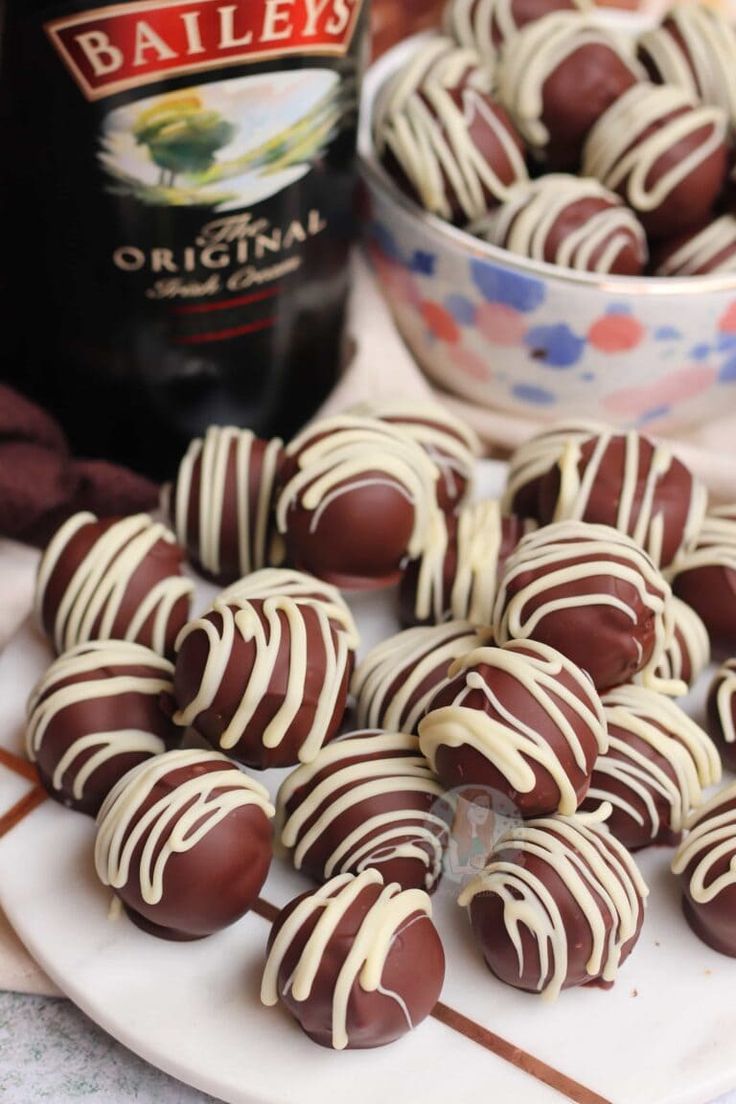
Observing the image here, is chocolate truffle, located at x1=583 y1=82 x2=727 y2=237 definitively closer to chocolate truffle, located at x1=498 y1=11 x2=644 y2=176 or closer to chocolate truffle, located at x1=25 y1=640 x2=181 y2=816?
chocolate truffle, located at x1=498 y1=11 x2=644 y2=176

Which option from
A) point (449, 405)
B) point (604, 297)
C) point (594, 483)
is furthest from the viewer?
point (449, 405)

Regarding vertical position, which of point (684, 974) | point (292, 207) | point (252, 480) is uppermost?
point (292, 207)

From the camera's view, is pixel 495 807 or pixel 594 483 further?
pixel 594 483

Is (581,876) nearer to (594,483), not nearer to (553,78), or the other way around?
(594,483)

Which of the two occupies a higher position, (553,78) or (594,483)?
(553,78)

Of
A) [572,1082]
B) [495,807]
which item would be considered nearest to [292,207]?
[495,807]

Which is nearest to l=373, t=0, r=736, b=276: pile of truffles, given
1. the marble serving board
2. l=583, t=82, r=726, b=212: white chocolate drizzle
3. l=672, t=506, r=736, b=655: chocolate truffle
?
l=583, t=82, r=726, b=212: white chocolate drizzle

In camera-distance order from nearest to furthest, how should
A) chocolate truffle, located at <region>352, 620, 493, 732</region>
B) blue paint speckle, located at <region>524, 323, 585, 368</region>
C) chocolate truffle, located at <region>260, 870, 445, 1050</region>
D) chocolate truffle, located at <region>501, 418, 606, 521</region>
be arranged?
1. chocolate truffle, located at <region>260, 870, 445, 1050</region>
2. chocolate truffle, located at <region>352, 620, 493, 732</region>
3. chocolate truffle, located at <region>501, 418, 606, 521</region>
4. blue paint speckle, located at <region>524, 323, 585, 368</region>
